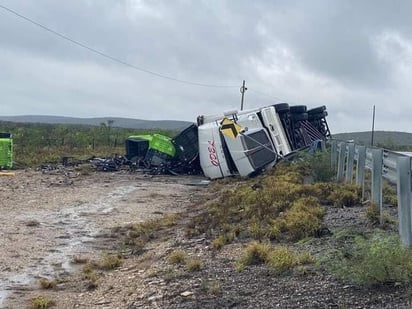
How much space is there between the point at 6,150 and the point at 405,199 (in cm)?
2477

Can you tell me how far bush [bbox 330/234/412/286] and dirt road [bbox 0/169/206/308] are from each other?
4370mm

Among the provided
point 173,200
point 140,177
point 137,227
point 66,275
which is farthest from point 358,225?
point 140,177

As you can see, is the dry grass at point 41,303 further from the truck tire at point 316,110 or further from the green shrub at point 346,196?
the truck tire at point 316,110

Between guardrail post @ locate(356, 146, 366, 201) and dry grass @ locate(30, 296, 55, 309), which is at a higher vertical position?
guardrail post @ locate(356, 146, 366, 201)

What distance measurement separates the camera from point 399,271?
674 centimetres

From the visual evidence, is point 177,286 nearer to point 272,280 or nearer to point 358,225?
point 272,280

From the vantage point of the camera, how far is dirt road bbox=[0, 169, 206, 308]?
11.3 m

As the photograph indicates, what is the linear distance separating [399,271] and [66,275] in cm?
570

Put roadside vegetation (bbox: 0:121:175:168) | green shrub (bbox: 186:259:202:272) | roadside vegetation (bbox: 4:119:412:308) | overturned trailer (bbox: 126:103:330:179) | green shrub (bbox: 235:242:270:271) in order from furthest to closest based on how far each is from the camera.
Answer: roadside vegetation (bbox: 0:121:175:168)
overturned trailer (bbox: 126:103:330:179)
green shrub (bbox: 186:259:202:272)
green shrub (bbox: 235:242:270:271)
roadside vegetation (bbox: 4:119:412:308)

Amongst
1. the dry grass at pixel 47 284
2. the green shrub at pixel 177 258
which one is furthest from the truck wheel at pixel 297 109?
the dry grass at pixel 47 284

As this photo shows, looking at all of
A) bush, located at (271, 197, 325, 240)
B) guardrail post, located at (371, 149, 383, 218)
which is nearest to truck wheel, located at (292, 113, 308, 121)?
bush, located at (271, 197, 325, 240)

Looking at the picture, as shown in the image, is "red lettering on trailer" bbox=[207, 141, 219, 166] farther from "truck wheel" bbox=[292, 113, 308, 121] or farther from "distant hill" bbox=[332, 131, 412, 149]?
"distant hill" bbox=[332, 131, 412, 149]

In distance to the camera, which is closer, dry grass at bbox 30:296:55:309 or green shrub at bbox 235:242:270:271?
dry grass at bbox 30:296:55:309

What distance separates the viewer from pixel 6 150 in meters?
30.3
